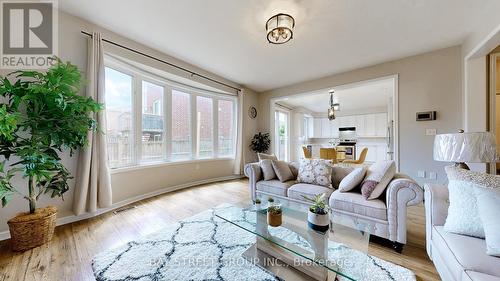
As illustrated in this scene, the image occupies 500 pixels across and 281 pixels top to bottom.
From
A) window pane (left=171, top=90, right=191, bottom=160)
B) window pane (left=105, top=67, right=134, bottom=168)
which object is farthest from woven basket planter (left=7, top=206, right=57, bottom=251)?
window pane (left=171, top=90, right=191, bottom=160)

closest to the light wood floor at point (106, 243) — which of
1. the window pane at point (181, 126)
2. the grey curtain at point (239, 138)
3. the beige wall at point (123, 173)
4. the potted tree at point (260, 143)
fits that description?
the beige wall at point (123, 173)

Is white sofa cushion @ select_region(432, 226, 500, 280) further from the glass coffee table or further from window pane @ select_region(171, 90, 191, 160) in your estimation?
window pane @ select_region(171, 90, 191, 160)

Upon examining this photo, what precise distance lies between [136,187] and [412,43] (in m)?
5.27

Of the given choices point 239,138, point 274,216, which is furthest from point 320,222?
point 239,138

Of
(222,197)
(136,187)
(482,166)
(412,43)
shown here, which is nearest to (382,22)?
(412,43)

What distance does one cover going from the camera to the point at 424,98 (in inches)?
129

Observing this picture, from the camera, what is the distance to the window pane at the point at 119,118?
293cm

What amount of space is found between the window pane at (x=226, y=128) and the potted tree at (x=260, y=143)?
2.14 feet

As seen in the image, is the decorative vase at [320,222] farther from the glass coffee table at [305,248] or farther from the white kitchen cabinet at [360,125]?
the white kitchen cabinet at [360,125]

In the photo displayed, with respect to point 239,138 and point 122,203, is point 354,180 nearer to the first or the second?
point 239,138

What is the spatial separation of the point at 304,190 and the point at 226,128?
3.28 m

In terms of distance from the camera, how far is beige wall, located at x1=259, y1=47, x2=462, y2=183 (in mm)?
3057

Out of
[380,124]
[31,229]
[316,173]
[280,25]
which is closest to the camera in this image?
[31,229]

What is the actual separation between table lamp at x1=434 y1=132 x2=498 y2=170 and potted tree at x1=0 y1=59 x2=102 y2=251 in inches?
141
